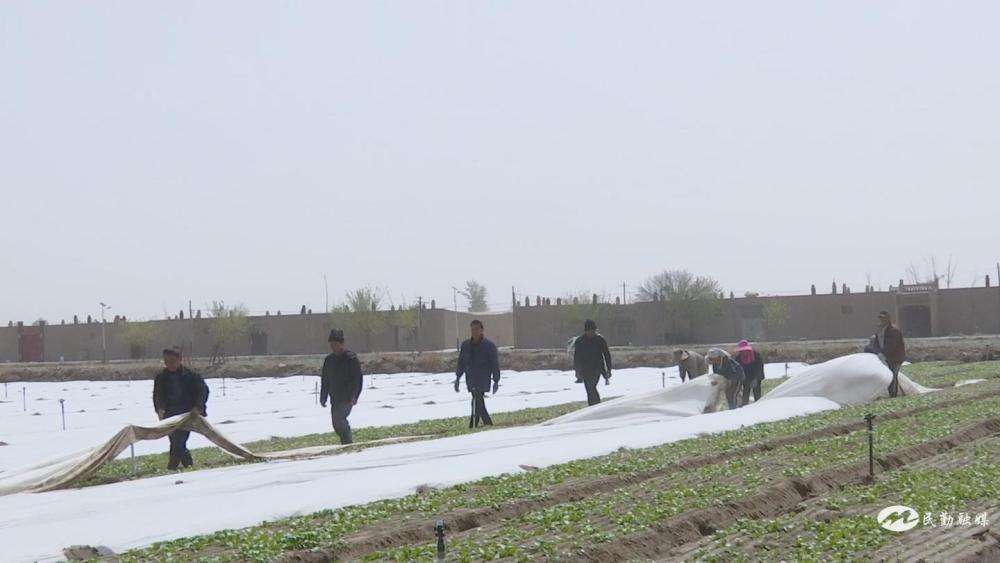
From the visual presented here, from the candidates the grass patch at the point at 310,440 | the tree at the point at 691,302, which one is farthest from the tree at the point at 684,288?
the grass patch at the point at 310,440

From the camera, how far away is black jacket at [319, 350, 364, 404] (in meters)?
15.6

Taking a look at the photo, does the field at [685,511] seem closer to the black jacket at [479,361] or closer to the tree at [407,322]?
the black jacket at [479,361]

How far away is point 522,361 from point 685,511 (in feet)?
141

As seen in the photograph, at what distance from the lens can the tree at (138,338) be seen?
8312 cm

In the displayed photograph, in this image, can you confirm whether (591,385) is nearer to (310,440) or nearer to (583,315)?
(310,440)

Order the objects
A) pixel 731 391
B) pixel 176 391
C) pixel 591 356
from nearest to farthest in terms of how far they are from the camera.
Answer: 1. pixel 176 391
2. pixel 591 356
3. pixel 731 391

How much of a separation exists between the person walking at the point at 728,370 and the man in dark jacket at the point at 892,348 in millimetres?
2485

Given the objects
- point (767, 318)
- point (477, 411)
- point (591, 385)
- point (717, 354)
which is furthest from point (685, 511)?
point (767, 318)

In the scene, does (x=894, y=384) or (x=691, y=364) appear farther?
(x=691, y=364)

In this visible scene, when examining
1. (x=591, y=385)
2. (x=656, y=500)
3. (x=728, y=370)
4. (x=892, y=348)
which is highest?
(x=892, y=348)

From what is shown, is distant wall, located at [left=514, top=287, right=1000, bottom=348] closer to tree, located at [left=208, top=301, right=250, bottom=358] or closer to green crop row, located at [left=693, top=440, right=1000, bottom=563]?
tree, located at [left=208, top=301, right=250, bottom=358]

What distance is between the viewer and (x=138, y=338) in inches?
3270

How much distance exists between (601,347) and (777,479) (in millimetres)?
8268

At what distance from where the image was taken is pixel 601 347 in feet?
61.0
